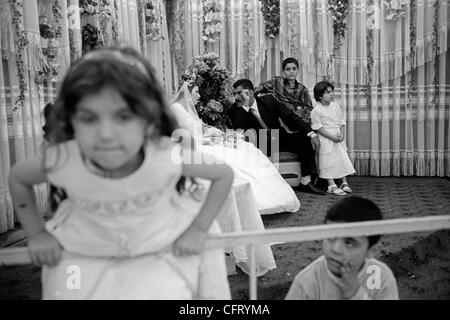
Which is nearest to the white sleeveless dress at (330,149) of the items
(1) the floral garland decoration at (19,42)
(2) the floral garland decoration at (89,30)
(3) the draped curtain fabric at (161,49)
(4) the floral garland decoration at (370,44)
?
(4) the floral garland decoration at (370,44)

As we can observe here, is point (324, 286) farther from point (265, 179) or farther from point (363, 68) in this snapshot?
point (363, 68)

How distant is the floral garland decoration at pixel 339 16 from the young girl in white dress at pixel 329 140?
1108 millimetres

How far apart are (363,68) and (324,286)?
4.92 m

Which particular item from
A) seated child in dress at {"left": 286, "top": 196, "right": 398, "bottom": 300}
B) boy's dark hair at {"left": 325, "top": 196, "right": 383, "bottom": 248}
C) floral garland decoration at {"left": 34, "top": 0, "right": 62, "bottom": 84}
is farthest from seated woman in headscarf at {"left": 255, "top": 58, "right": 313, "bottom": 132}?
seated child in dress at {"left": 286, "top": 196, "right": 398, "bottom": 300}

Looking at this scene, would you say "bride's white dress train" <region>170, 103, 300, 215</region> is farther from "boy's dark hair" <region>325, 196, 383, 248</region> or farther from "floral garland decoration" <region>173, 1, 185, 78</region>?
"floral garland decoration" <region>173, 1, 185, 78</region>

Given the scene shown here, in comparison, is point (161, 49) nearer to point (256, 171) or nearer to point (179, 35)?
point (179, 35)

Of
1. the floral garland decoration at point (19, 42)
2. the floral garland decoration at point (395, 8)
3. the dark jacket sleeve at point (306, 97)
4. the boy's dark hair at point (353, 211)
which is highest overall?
the floral garland decoration at point (395, 8)

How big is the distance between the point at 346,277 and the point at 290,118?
158 inches

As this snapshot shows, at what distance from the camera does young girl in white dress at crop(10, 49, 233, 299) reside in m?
1.02

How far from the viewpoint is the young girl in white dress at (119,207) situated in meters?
1.02

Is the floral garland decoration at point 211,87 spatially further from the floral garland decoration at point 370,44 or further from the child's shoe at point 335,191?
the floral garland decoration at point 370,44

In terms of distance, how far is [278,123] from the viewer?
205 inches

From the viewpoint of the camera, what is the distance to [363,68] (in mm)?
5809
